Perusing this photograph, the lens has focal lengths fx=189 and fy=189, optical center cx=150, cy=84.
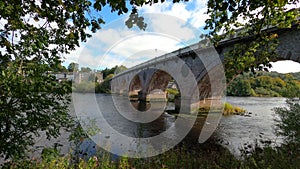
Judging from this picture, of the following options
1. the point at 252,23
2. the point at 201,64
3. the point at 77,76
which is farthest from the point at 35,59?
the point at 201,64

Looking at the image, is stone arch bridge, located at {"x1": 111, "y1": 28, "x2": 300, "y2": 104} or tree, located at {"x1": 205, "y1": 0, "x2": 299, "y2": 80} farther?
stone arch bridge, located at {"x1": 111, "y1": 28, "x2": 300, "y2": 104}

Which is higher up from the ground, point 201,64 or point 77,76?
point 201,64

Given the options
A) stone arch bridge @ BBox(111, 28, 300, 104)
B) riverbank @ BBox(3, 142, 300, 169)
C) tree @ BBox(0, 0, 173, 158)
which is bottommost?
riverbank @ BBox(3, 142, 300, 169)

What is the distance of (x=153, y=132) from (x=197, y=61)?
872 centimetres

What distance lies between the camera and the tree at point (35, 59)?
2.04 metres

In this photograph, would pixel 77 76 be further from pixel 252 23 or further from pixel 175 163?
pixel 252 23

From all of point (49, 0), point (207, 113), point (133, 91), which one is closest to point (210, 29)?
point (49, 0)

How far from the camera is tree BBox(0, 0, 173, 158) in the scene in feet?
6.70

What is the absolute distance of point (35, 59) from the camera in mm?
2381

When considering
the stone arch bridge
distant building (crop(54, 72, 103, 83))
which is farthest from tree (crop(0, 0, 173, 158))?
the stone arch bridge

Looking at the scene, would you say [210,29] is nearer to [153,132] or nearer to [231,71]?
[231,71]

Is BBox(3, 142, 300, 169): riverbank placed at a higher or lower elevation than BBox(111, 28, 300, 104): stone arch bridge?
lower

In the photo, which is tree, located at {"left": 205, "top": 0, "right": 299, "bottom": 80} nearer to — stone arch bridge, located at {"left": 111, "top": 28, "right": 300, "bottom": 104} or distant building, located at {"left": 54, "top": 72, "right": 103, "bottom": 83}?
distant building, located at {"left": 54, "top": 72, "right": 103, "bottom": 83}

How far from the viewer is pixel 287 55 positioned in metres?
9.42
